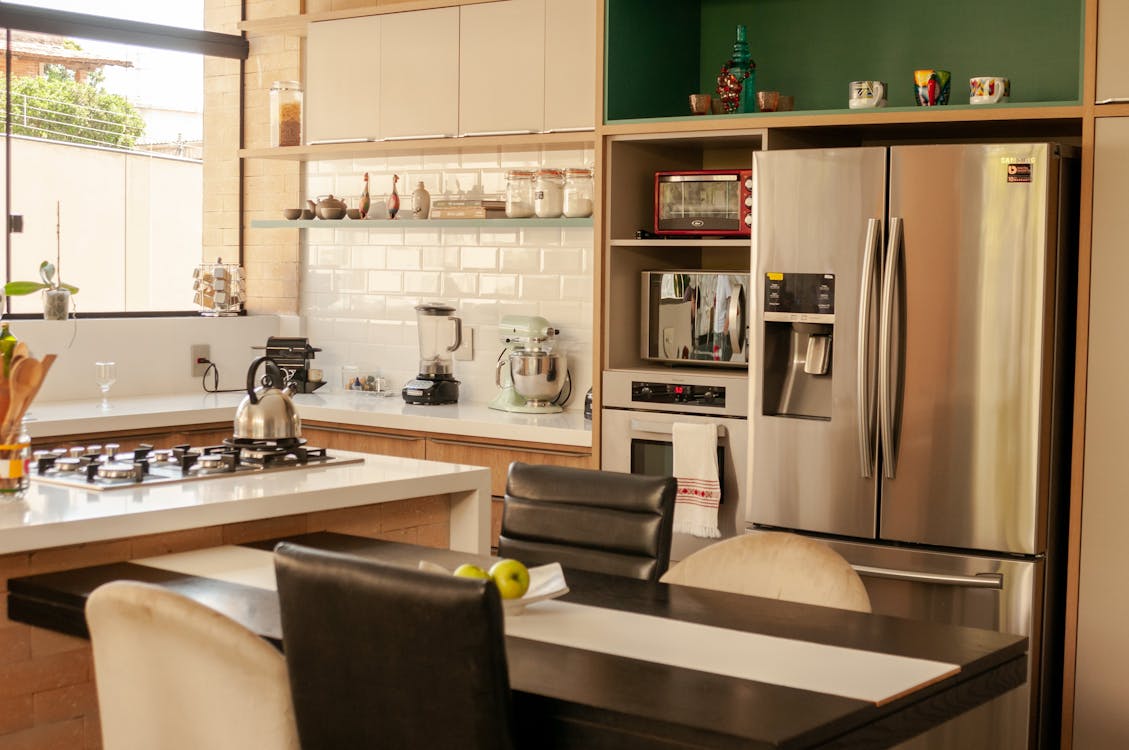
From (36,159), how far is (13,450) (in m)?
3.76

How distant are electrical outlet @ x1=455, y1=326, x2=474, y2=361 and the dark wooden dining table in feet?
9.74

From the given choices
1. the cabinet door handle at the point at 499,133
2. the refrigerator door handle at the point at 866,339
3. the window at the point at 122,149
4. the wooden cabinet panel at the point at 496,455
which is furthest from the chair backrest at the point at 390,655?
the window at the point at 122,149

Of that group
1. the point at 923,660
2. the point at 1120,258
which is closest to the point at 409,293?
the point at 1120,258

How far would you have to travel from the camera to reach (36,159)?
6.12 meters

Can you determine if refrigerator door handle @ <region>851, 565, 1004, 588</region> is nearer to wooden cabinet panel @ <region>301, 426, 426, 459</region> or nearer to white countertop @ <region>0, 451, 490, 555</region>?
white countertop @ <region>0, 451, 490, 555</region>

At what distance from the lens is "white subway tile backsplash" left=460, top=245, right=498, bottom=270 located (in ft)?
18.2

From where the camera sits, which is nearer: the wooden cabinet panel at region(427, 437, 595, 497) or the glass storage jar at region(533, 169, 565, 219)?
the wooden cabinet panel at region(427, 437, 595, 497)

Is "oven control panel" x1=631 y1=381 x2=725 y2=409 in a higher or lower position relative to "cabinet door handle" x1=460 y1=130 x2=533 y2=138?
lower

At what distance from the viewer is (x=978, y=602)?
383 centimetres

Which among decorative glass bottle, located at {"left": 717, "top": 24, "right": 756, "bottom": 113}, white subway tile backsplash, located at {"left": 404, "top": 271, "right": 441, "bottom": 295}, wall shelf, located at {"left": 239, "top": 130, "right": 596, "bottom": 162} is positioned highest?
decorative glass bottle, located at {"left": 717, "top": 24, "right": 756, "bottom": 113}

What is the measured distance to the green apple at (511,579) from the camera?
2.26 metres

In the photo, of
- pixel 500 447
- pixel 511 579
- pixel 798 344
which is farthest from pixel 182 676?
pixel 500 447

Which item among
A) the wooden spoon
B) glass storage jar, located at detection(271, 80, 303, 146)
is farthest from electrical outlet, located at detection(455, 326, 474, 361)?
the wooden spoon

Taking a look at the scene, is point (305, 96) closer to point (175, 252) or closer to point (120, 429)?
point (175, 252)
